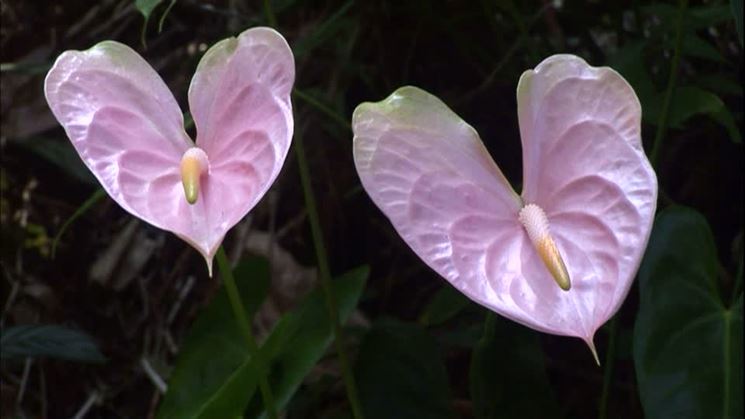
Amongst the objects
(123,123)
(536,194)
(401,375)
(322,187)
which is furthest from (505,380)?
(322,187)

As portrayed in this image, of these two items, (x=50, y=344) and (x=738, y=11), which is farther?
(x=50, y=344)

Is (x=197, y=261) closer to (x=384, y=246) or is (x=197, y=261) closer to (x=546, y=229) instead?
(x=384, y=246)

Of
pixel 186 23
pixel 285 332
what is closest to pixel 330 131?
pixel 186 23

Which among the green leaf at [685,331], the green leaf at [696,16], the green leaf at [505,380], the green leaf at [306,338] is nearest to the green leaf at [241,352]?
the green leaf at [306,338]

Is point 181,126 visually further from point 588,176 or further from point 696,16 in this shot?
point 696,16

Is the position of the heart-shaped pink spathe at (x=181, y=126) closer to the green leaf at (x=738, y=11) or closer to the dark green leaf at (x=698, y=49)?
the green leaf at (x=738, y=11)
